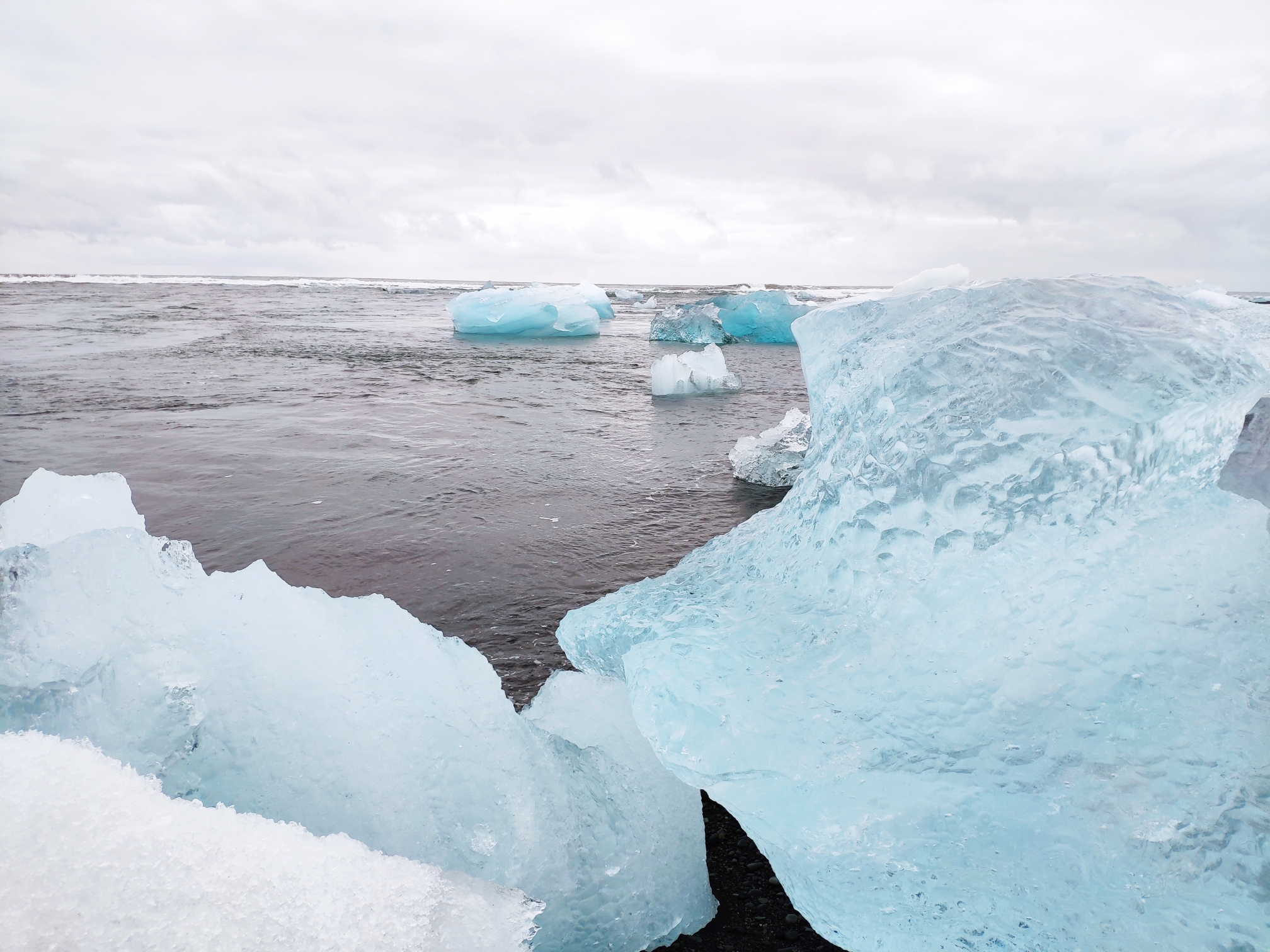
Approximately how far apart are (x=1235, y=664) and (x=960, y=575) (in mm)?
538

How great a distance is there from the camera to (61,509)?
2137mm

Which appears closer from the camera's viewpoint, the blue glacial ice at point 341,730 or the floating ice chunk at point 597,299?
the blue glacial ice at point 341,730

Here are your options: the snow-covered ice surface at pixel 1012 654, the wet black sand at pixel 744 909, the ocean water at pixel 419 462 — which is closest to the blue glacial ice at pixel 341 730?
the wet black sand at pixel 744 909

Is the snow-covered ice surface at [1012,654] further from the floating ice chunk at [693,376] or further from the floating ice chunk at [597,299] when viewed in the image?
the floating ice chunk at [597,299]

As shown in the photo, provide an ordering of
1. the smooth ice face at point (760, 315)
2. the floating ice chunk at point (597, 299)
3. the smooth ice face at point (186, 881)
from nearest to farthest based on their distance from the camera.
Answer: the smooth ice face at point (186, 881)
the smooth ice face at point (760, 315)
the floating ice chunk at point (597, 299)

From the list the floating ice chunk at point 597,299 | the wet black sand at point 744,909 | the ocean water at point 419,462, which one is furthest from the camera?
the floating ice chunk at point 597,299

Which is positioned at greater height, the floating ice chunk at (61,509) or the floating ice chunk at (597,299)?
the floating ice chunk at (597,299)

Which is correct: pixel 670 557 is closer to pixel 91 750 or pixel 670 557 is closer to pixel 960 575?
pixel 960 575

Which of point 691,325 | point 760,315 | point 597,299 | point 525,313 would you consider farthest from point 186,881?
point 597,299

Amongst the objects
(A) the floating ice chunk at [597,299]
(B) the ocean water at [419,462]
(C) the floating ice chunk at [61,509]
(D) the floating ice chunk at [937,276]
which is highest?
(A) the floating ice chunk at [597,299]

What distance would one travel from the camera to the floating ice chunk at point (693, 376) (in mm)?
9812

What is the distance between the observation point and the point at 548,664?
2.96 metres

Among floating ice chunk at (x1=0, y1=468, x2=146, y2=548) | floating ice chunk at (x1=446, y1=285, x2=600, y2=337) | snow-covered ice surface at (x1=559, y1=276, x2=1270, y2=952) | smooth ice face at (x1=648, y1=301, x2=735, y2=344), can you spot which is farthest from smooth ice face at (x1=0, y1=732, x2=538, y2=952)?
floating ice chunk at (x1=446, y1=285, x2=600, y2=337)

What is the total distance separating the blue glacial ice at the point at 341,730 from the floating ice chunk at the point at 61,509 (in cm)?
45
